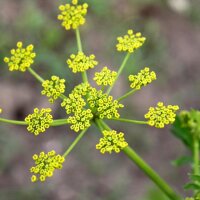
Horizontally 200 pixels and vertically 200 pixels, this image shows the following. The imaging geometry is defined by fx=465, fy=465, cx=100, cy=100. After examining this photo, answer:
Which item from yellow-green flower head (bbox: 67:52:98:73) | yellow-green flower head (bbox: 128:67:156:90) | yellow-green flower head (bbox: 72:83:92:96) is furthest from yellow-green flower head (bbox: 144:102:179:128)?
yellow-green flower head (bbox: 67:52:98:73)

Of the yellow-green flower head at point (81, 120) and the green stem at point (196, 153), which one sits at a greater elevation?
the yellow-green flower head at point (81, 120)

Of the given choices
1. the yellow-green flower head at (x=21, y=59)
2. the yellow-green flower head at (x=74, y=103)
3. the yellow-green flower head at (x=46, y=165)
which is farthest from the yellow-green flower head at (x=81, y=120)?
the yellow-green flower head at (x=21, y=59)

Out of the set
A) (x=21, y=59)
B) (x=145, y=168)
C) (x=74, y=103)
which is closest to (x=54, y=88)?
(x=74, y=103)

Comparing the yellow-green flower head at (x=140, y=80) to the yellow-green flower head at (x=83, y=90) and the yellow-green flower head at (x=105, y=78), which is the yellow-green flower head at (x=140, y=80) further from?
the yellow-green flower head at (x=83, y=90)

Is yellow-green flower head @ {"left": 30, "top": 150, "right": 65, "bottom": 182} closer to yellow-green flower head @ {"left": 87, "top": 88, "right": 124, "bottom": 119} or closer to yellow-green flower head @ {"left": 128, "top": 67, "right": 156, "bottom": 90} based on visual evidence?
yellow-green flower head @ {"left": 87, "top": 88, "right": 124, "bottom": 119}

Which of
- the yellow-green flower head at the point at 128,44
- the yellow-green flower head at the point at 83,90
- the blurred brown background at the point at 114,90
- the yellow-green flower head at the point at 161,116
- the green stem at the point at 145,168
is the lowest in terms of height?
the green stem at the point at 145,168

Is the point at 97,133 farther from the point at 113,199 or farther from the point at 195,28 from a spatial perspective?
the point at 195,28

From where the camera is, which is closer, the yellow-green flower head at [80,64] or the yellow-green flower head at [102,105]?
the yellow-green flower head at [102,105]

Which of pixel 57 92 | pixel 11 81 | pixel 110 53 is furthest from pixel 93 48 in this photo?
pixel 57 92
